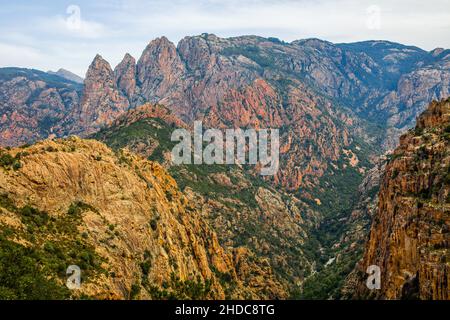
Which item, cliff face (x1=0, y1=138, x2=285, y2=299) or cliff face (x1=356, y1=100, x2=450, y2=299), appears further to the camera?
cliff face (x1=356, y1=100, x2=450, y2=299)

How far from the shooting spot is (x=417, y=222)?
263 feet

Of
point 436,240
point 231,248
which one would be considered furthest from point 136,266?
point 231,248

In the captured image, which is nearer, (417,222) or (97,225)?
(97,225)

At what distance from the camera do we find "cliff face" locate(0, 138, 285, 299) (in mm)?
65438

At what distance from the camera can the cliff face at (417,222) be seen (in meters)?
72.4

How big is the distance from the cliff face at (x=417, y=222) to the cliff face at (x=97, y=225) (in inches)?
1580

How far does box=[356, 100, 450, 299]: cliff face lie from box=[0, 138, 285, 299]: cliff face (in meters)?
40.1

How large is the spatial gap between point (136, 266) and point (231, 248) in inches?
3362

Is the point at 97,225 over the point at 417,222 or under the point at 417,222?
under

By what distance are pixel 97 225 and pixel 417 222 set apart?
56734mm

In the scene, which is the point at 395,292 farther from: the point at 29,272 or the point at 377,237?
the point at 29,272

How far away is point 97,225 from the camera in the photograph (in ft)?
263

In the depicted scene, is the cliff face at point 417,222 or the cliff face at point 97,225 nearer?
the cliff face at point 97,225
